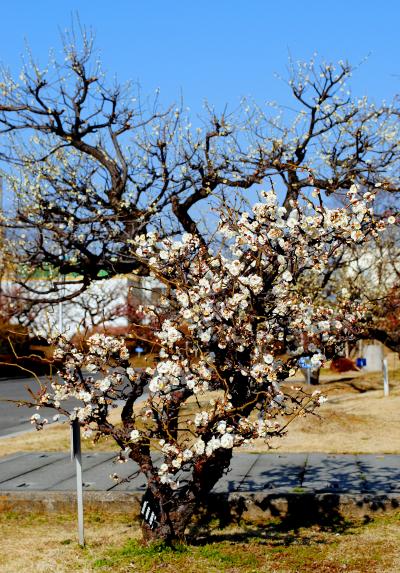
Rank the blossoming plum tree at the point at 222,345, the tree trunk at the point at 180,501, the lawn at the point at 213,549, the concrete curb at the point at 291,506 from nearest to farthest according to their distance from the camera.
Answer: the blossoming plum tree at the point at 222,345 → the lawn at the point at 213,549 → the tree trunk at the point at 180,501 → the concrete curb at the point at 291,506

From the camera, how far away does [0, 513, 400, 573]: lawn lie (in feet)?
20.0

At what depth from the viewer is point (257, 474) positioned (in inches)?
375

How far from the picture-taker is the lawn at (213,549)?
20.0 feet

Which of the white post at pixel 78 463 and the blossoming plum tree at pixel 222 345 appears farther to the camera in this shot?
the white post at pixel 78 463

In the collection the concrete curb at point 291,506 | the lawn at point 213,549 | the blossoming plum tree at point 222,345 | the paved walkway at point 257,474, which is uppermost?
the blossoming plum tree at point 222,345

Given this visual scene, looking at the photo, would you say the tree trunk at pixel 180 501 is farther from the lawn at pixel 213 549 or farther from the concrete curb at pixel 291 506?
the concrete curb at pixel 291 506

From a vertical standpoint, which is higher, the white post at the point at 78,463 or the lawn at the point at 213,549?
the white post at the point at 78,463

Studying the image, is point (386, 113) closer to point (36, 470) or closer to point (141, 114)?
point (141, 114)

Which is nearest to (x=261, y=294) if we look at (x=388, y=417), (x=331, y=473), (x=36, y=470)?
(x=331, y=473)

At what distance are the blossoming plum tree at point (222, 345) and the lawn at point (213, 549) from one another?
0.40m

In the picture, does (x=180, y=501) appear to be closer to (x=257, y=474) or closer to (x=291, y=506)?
(x=291, y=506)

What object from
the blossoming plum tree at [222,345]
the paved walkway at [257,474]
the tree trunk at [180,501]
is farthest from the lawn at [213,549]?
the paved walkway at [257,474]

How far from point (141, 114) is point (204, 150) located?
4.71 ft

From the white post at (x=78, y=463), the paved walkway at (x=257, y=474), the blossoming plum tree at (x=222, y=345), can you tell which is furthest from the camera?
the paved walkway at (x=257, y=474)
